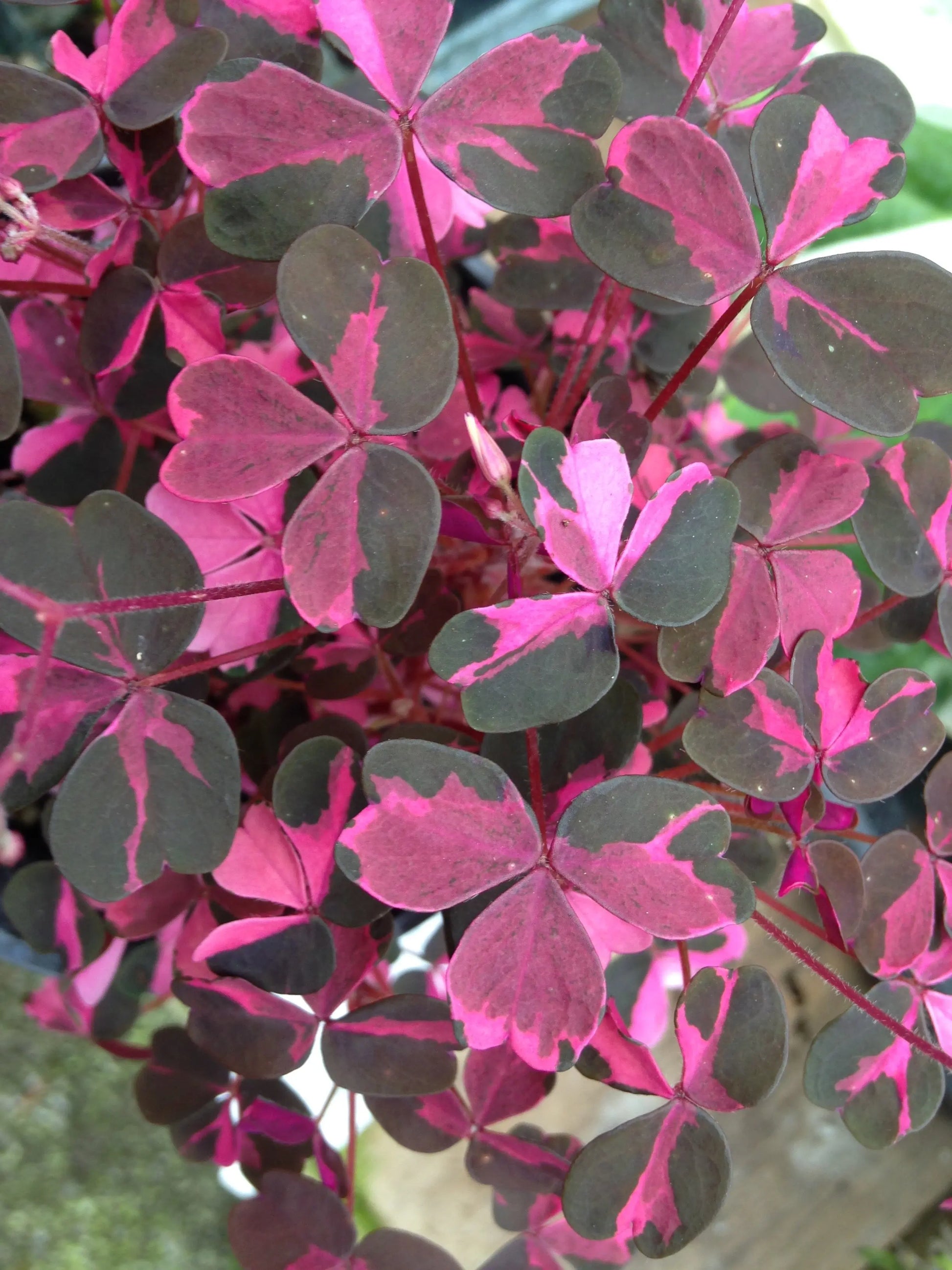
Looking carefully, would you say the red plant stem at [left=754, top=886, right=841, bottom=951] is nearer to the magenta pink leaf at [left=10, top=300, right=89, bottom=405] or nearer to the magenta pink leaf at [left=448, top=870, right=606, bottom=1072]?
the magenta pink leaf at [left=448, top=870, right=606, bottom=1072]

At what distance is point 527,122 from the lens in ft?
1.69

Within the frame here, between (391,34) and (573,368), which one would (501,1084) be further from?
(391,34)

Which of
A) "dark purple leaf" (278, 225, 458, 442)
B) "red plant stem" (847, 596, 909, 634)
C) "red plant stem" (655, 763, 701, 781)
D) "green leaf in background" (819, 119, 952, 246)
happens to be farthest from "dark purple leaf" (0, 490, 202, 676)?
"green leaf in background" (819, 119, 952, 246)

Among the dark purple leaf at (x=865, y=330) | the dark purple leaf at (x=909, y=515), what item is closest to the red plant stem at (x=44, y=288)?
the dark purple leaf at (x=865, y=330)

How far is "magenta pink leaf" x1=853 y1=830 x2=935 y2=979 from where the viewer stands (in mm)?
612

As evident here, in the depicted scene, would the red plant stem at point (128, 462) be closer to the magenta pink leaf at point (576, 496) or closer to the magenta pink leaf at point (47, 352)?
the magenta pink leaf at point (47, 352)

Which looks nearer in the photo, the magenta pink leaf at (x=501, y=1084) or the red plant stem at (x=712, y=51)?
the red plant stem at (x=712, y=51)

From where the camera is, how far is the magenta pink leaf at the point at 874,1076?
0.60m

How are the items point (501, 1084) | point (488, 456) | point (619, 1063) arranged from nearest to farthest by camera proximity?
point (488, 456), point (619, 1063), point (501, 1084)

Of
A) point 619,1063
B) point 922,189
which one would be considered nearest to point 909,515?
point 619,1063

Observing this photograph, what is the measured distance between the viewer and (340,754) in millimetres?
570

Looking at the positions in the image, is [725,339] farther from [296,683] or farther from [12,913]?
[12,913]

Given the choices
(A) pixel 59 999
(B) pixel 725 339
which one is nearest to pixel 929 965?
(B) pixel 725 339

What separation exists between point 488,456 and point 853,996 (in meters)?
0.39
